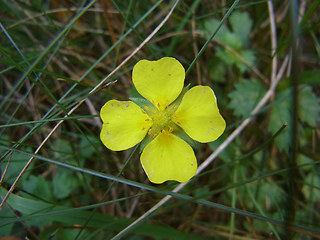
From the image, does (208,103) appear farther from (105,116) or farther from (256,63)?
(256,63)

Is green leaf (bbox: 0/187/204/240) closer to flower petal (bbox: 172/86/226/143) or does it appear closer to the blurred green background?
the blurred green background

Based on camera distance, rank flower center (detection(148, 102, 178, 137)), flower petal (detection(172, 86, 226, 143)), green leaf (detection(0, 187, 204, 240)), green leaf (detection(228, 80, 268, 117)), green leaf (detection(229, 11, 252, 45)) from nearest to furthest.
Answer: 1. flower petal (detection(172, 86, 226, 143))
2. flower center (detection(148, 102, 178, 137))
3. green leaf (detection(0, 187, 204, 240))
4. green leaf (detection(228, 80, 268, 117))
5. green leaf (detection(229, 11, 252, 45))

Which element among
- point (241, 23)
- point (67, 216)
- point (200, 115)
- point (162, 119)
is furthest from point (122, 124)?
point (241, 23)

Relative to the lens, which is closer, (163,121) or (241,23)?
(163,121)

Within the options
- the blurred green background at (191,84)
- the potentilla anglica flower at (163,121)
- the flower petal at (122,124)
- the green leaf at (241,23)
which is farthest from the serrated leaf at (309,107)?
the flower petal at (122,124)

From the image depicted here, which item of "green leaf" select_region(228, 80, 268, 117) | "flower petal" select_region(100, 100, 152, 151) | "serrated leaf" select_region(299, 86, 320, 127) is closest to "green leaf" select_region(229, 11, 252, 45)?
"green leaf" select_region(228, 80, 268, 117)

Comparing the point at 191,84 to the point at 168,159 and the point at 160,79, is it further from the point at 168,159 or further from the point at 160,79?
the point at 168,159
